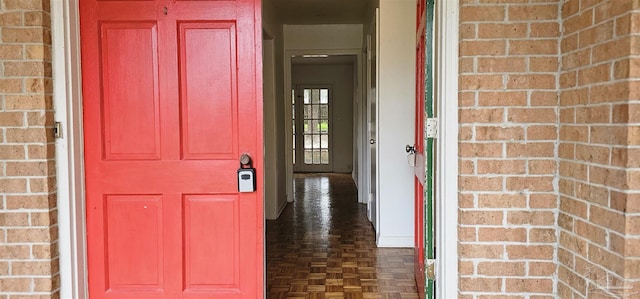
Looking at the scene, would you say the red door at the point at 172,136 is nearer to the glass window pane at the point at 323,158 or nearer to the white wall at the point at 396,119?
the white wall at the point at 396,119

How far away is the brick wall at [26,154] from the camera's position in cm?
184

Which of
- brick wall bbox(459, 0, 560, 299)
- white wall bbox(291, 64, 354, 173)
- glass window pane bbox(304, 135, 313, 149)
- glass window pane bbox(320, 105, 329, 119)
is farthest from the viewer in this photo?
glass window pane bbox(304, 135, 313, 149)

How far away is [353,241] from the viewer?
4137 millimetres

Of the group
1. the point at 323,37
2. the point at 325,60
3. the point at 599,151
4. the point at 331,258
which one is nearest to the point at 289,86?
the point at 323,37

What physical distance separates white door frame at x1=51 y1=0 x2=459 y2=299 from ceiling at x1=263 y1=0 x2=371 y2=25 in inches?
122

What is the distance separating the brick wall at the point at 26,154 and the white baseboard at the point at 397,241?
2.64 meters

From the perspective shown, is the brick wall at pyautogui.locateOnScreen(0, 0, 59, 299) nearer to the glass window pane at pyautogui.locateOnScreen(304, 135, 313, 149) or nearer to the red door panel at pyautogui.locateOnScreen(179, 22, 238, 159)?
the red door panel at pyautogui.locateOnScreen(179, 22, 238, 159)

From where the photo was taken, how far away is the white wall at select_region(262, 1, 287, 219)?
489cm

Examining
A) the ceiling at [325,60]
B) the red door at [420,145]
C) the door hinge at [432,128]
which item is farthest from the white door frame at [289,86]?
the door hinge at [432,128]

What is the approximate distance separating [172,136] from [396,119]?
2.25 meters

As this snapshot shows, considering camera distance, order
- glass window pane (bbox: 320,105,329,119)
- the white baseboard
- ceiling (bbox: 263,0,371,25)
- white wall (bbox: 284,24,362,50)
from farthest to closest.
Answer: glass window pane (bbox: 320,105,329,119)
white wall (bbox: 284,24,362,50)
ceiling (bbox: 263,0,371,25)
the white baseboard

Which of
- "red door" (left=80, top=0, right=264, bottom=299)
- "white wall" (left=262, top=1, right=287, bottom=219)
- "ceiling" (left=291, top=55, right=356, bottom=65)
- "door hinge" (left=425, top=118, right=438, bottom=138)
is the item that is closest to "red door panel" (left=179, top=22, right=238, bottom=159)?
"red door" (left=80, top=0, right=264, bottom=299)

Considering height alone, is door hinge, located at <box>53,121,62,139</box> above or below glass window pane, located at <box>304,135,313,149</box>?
above

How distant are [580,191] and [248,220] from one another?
1.34 meters
